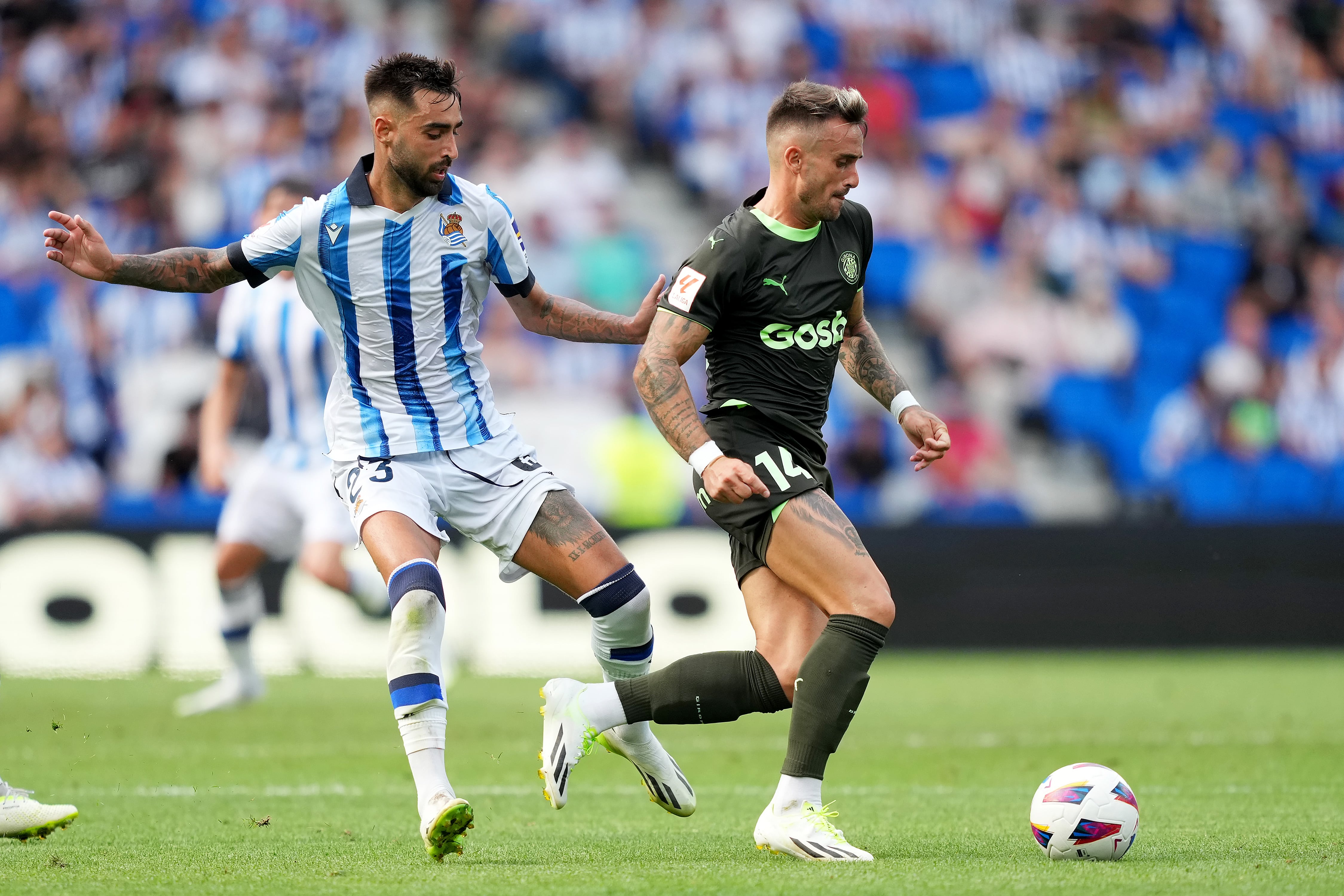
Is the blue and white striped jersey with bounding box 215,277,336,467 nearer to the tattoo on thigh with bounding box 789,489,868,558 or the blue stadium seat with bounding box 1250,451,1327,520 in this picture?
the tattoo on thigh with bounding box 789,489,868,558

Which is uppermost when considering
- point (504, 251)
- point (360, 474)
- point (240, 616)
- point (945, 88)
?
point (945, 88)

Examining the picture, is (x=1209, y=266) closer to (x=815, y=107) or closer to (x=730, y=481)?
(x=815, y=107)

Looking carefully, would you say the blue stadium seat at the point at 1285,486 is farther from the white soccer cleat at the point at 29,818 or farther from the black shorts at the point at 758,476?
the white soccer cleat at the point at 29,818

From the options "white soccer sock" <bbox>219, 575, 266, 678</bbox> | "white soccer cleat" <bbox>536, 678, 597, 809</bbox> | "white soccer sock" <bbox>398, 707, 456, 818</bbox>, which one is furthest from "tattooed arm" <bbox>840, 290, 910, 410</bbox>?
"white soccer sock" <bbox>219, 575, 266, 678</bbox>

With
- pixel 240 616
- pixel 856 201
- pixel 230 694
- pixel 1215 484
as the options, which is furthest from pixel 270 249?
pixel 1215 484

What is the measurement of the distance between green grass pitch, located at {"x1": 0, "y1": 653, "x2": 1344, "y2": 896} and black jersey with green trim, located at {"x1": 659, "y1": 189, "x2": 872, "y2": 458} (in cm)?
145

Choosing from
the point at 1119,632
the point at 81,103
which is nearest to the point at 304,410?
the point at 1119,632

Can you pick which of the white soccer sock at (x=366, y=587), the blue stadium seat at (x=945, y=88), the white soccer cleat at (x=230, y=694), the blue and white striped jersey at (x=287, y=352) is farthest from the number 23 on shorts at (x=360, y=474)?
the blue stadium seat at (x=945, y=88)

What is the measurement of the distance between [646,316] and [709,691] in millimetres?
1268

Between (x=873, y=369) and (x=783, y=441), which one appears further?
(x=873, y=369)

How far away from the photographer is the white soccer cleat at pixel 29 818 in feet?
17.1

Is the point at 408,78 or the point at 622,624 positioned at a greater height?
the point at 408,78

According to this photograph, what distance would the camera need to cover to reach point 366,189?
5266 mm

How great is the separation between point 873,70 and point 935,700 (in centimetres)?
894
